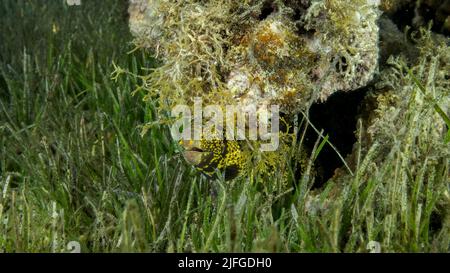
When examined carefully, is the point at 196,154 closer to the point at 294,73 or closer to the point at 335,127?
the point at 294,73

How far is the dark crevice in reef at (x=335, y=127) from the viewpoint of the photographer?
294 centimetres

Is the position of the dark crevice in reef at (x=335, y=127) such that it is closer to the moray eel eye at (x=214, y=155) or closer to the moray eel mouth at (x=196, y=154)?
the moray eel eye at (x=214, y=155)

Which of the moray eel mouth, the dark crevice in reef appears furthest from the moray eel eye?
the dark crevice in reef

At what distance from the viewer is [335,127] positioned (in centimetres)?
300

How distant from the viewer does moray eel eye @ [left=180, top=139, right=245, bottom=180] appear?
8.52 ft

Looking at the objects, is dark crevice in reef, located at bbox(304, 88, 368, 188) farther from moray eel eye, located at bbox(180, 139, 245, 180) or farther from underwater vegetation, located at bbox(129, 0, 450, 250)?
moray eel eye, located at bbox(180, 139, 245, 180)

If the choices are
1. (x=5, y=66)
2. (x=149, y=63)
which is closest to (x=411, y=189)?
(x=149, y=63)

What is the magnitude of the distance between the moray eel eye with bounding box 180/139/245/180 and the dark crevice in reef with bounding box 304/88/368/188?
1.58 feet

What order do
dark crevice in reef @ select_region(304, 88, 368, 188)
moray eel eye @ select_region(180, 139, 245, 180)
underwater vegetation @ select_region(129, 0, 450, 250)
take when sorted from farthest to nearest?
dark crevice in reef @ select_region(304, 88, 368, 188) → moray eel eye @ select_region(180, 139, 245, 180) → underwater vegetation @ select_region(129, 0, 450, 250)

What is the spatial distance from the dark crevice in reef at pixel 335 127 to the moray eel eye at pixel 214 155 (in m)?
0.48

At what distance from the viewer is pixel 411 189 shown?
2.50m

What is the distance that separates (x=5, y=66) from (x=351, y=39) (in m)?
3.34
